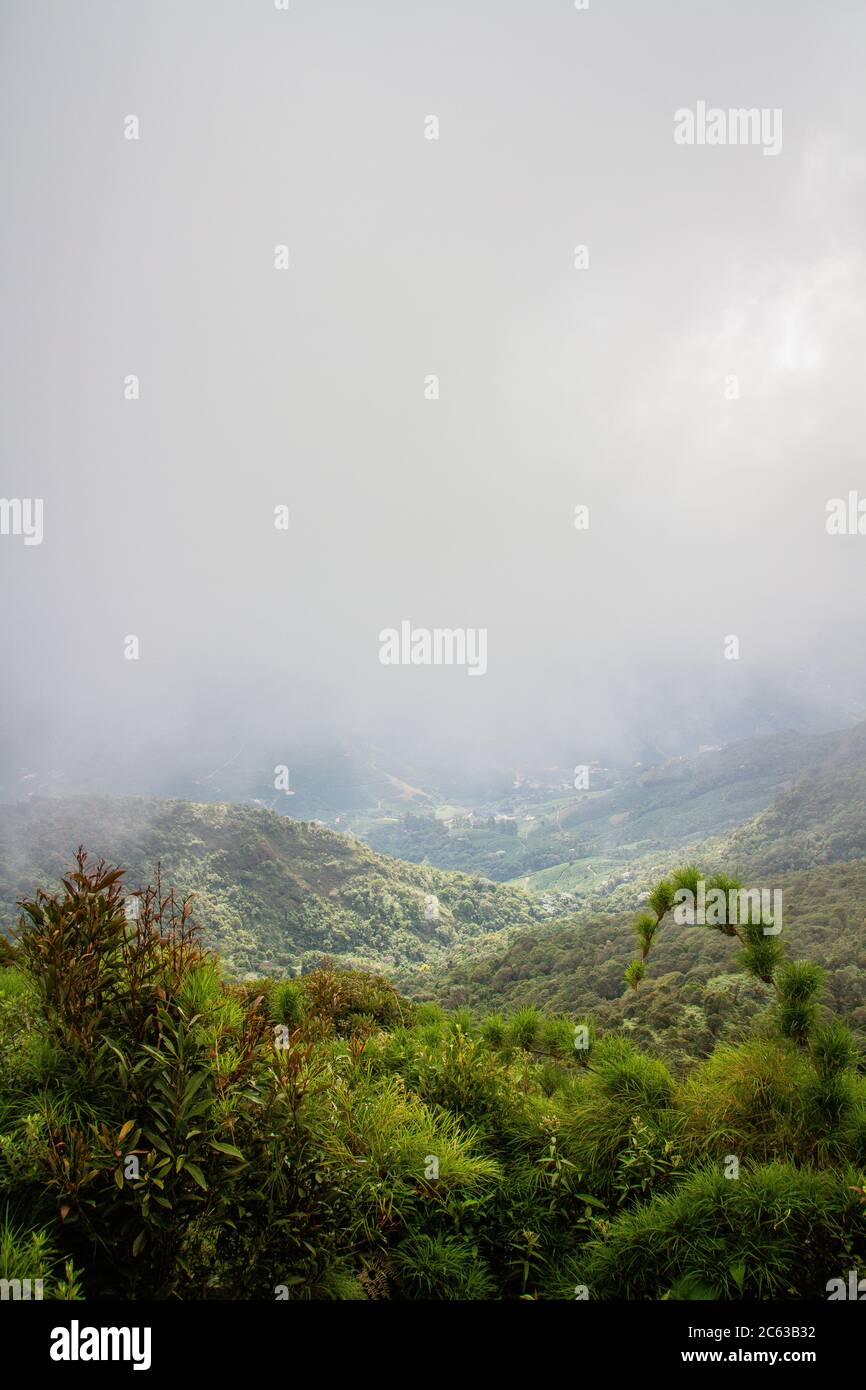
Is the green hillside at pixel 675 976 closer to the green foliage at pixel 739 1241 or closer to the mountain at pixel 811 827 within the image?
the green foliage at pixel 739 1241

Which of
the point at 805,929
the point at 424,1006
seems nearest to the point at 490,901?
the point at 805,929

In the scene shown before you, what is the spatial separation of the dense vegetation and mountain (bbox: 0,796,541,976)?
279 ft

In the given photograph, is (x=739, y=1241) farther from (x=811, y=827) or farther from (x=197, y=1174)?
(x=811, y=827)

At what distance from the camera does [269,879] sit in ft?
401

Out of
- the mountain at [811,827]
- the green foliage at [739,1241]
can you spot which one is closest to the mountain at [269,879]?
the mountain at [811,827]

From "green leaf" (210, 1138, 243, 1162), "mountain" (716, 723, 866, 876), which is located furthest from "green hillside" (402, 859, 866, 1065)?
"mountain" (716, 723, 866, 876)

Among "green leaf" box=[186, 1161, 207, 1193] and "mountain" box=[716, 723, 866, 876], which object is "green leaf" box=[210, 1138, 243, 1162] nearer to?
"green leaf" box=[186, 1161, 207, 1193]

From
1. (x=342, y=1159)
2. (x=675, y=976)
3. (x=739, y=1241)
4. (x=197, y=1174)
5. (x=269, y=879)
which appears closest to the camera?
(x=197, y=1174)

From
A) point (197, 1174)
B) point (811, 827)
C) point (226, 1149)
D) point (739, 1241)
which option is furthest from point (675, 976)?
point (811, 827)

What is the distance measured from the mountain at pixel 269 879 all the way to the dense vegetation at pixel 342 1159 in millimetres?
84999

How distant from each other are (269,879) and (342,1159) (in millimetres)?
129096

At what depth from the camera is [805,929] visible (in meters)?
38.2
